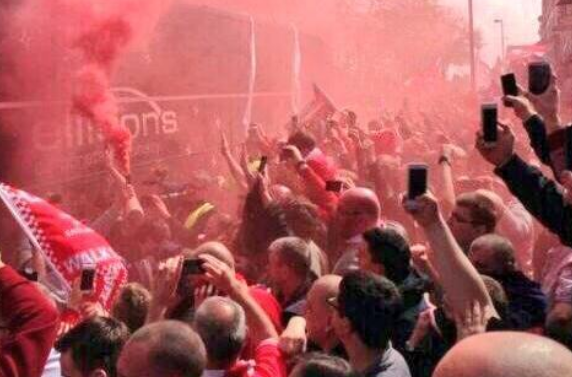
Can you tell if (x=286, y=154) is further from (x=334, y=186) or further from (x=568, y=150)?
(x=568, y=150)

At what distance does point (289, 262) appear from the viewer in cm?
485

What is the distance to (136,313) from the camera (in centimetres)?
435

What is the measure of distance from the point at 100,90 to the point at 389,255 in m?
7.38

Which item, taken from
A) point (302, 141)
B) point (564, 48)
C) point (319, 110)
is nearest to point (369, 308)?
point (302, 141)

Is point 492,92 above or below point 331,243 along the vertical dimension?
below

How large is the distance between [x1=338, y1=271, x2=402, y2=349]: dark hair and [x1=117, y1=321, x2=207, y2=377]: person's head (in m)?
0.62

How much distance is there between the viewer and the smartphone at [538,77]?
4.30 m

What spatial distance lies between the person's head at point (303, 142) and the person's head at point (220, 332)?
4793 millimetres

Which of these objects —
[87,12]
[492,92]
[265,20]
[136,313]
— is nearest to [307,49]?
[265,20]

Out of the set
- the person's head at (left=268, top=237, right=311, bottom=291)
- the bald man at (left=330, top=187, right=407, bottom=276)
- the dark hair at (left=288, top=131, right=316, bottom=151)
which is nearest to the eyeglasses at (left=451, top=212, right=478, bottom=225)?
the bald man at (left=330, top=187, right=407, bottom=276)

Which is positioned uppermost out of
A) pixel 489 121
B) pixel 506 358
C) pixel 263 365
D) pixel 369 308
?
pixel 489 121

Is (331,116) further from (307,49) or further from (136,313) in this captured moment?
(307,49)

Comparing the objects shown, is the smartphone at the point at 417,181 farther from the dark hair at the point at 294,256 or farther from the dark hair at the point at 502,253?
the dark hair at the point at 294,256

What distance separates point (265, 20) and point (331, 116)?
21.4 ft
